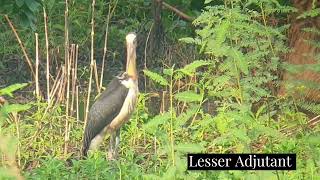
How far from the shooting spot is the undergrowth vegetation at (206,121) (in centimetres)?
449

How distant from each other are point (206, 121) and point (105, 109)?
251cm

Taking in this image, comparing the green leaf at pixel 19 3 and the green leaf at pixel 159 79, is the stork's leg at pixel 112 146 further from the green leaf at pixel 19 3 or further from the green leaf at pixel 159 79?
the green leaf at pixel 159 79

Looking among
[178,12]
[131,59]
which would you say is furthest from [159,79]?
[178,12]

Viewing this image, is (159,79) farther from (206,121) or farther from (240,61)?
(240,61)

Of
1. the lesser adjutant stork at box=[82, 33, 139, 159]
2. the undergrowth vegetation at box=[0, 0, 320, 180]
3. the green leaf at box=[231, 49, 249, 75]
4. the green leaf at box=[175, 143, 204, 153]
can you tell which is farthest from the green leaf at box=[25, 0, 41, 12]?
the green leaf at box=[231, 49, 249, 75]

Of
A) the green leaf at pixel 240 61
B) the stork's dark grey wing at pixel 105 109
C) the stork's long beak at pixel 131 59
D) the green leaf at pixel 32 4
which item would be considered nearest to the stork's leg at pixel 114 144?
the stork's dark grey wing at pixel 105 109

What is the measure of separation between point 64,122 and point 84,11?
423 centimetres

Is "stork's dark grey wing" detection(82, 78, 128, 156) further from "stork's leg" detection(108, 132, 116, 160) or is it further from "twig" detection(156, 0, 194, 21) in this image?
"twig" detection(156, 0, 194, 21)

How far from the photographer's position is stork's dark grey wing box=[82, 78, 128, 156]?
7.35 m

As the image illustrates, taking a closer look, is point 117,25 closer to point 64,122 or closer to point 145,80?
point 145,80

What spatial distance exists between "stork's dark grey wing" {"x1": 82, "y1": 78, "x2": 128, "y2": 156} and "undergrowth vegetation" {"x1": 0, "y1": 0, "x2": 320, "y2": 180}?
10.5 inches

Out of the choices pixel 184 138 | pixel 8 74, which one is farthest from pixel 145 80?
pixel 184 138

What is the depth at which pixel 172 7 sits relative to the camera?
34.0 feet

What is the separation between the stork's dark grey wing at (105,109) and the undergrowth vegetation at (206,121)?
27cm
